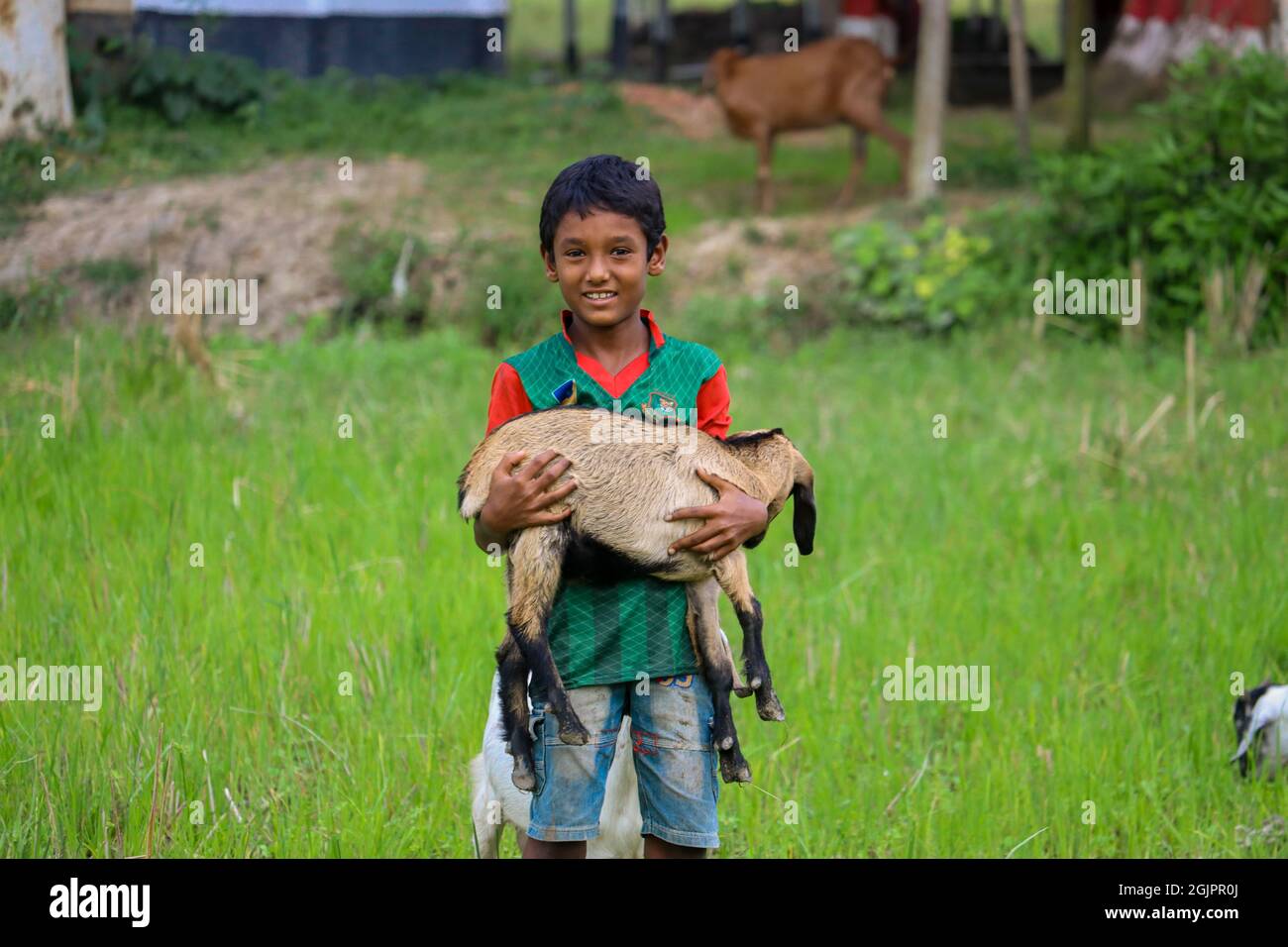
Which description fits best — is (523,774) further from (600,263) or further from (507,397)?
(600,263)

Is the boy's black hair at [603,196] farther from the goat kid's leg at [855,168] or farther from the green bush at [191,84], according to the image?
the green bush at [191,84]

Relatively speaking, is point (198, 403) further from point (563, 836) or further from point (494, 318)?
point (563, 836)

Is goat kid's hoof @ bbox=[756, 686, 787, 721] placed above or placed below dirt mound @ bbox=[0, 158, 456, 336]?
below

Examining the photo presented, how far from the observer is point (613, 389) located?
2.62 metres

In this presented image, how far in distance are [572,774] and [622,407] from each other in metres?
0.68

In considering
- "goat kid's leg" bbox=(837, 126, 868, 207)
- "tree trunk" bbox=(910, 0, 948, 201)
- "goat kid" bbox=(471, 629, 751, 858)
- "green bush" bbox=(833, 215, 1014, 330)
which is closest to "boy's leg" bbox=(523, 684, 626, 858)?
"goat kid" bbox=(471, 629, 751, 858)

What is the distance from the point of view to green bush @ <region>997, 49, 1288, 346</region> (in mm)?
8430

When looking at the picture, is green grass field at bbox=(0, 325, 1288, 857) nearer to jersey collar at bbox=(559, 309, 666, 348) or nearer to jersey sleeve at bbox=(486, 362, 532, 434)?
jersey sleeve at bbox=(486, 362, 532, 434)

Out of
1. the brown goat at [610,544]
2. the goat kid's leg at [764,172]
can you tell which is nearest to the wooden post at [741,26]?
the goat kid's leg at [764,172]

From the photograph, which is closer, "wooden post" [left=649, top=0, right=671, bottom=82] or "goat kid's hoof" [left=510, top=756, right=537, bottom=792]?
"goat kid's hoof" [left=510, top=756, right=537, bottom=792]

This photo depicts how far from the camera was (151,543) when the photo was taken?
16.4 feet

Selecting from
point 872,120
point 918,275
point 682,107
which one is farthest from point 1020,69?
point 682,107

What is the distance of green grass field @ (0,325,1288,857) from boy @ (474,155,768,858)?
3.15ft
